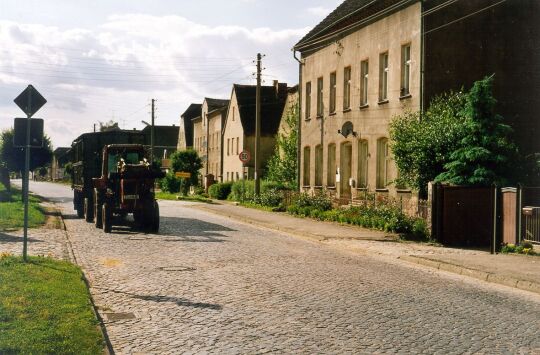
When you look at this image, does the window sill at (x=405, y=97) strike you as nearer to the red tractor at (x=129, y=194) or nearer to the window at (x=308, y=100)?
the red tractor at (x=129, y=194)

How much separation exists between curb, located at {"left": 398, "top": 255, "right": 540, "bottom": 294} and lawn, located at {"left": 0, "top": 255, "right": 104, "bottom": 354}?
7.07 metres

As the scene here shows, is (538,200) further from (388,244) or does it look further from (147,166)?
(147,166)

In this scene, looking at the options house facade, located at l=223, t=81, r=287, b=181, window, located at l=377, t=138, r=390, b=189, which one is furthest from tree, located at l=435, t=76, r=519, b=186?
house facade, located at l=223, t=81, r=287, b=181

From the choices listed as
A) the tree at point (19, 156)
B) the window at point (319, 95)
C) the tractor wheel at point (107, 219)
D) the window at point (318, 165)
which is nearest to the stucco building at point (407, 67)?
the window at point (319, 95)

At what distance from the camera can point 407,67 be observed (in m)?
27.3

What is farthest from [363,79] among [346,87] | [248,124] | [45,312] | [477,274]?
[248,124]

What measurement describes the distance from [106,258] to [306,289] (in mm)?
5509

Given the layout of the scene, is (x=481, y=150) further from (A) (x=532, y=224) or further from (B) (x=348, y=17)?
(B) (x=348, y=17)

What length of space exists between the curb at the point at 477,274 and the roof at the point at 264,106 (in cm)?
4527

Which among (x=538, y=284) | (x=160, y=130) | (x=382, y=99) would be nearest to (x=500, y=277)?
(x=538, y=284)

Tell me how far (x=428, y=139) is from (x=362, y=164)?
30.1 ft

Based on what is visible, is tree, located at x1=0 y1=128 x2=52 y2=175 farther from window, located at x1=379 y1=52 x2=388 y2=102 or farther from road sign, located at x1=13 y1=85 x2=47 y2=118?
window, located at x1=379 y1=52 x2=388 y2=102

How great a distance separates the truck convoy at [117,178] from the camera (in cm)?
2139

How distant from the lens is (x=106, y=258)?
1453 cm
